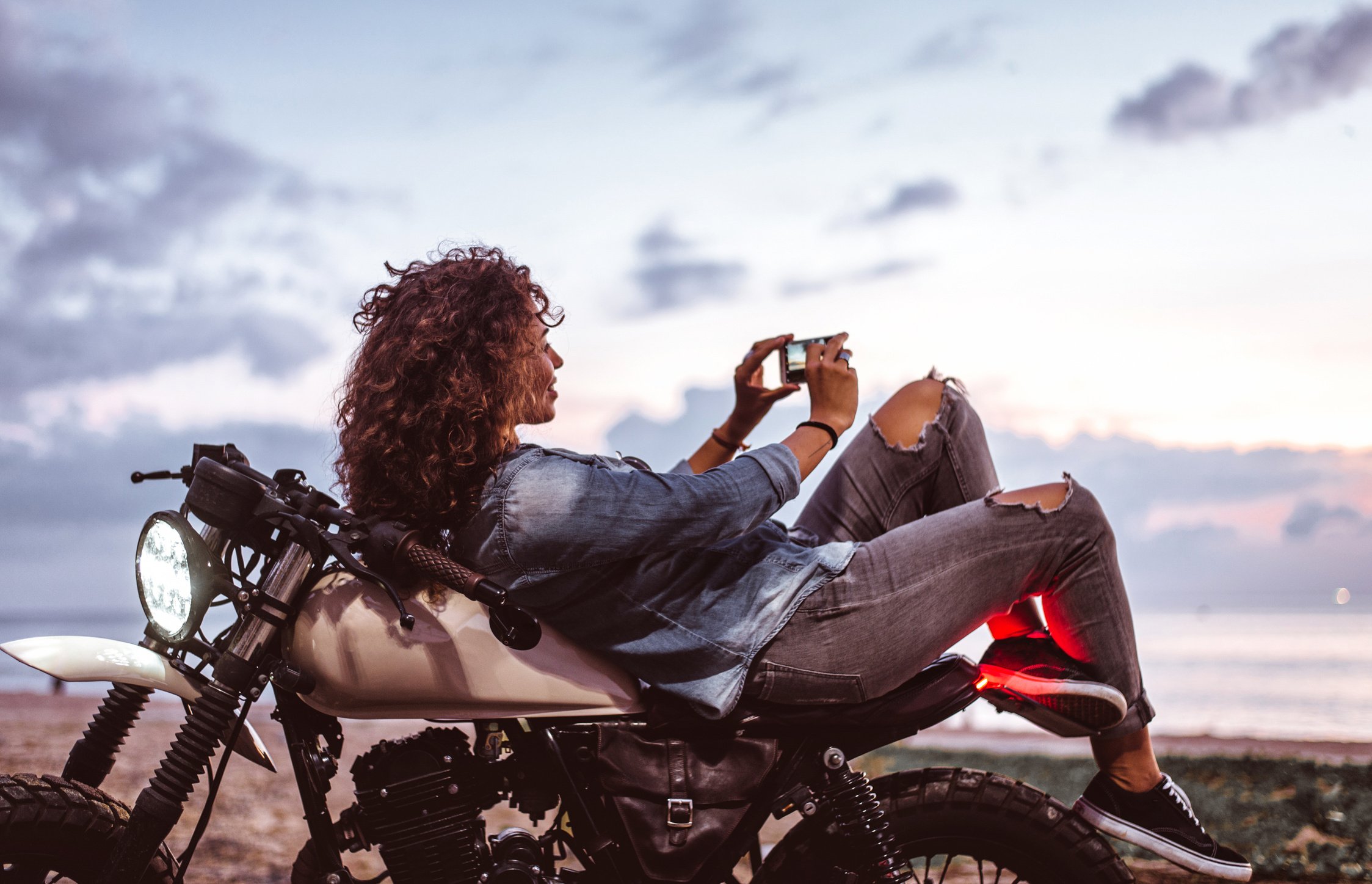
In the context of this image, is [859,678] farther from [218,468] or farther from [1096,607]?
[218,468]

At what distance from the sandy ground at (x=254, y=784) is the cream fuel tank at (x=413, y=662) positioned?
186 centimetres

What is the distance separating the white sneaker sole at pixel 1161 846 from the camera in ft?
6.66

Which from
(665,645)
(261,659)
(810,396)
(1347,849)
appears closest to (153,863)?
(261,659)

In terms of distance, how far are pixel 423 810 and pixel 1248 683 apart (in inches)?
1155

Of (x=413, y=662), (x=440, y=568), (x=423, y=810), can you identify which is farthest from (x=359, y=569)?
(x=423, y=810)

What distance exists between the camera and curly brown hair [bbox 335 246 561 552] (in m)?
2.04

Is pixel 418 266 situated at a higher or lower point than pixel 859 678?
higher

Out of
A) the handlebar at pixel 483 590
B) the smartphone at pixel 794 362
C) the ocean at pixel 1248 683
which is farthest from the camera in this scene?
the ocean at pixel 1248 683

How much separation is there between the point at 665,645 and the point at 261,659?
0.81m

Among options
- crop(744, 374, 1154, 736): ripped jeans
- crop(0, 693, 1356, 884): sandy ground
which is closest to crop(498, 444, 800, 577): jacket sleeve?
crop(744, 374, 1154, 736): ripped jeans

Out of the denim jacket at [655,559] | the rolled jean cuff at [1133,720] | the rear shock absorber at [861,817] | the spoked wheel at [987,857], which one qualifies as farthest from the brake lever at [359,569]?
the rolled jean cuff at [1133,720]

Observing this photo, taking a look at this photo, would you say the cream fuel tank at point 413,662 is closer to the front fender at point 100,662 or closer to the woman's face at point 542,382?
the front fender at point 100,662

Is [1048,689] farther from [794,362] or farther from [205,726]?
[205,726]

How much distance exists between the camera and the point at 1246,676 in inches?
1092
